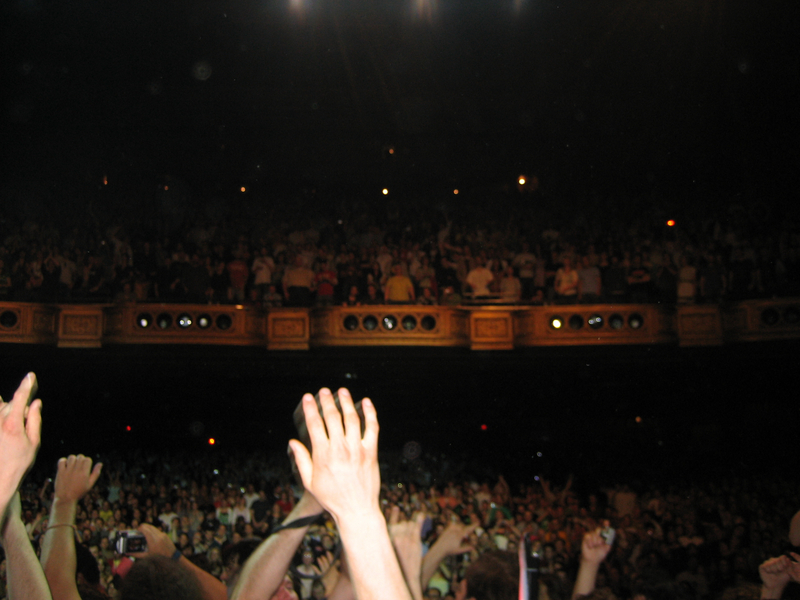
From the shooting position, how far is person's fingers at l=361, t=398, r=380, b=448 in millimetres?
1189

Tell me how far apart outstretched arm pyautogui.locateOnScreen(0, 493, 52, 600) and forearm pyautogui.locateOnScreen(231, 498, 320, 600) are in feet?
1.31

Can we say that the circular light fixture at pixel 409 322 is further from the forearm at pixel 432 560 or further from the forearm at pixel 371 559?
the forearm at pixel 371 559

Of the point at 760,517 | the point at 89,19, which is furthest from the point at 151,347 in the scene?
the point at 760,517

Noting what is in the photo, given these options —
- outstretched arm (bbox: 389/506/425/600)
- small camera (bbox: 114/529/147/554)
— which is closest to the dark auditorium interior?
small camera (bbox: 114/529/147/554)

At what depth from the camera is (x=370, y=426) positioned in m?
1.22

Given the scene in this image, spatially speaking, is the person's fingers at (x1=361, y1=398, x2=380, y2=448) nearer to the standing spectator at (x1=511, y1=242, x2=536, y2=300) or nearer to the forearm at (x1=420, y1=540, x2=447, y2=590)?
the forearm at (x1=420, y1=540, x2=447, y2=590)

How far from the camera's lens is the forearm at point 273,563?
1.44 meters

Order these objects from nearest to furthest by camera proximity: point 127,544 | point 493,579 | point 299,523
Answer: point 299,523, point 493,579, point 127,544

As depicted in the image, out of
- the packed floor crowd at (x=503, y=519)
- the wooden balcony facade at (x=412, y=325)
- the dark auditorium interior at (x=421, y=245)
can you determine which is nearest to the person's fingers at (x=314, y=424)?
the packed floor crowd at (x=503, y=519)

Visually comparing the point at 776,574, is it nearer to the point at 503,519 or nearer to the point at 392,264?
the point at 503,519

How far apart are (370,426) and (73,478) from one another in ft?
3.47

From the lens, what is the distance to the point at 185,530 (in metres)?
8.55

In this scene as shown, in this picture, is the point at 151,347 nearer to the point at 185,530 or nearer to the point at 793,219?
the point at 185,530

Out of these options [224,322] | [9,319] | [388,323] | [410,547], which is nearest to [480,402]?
[388,323]
